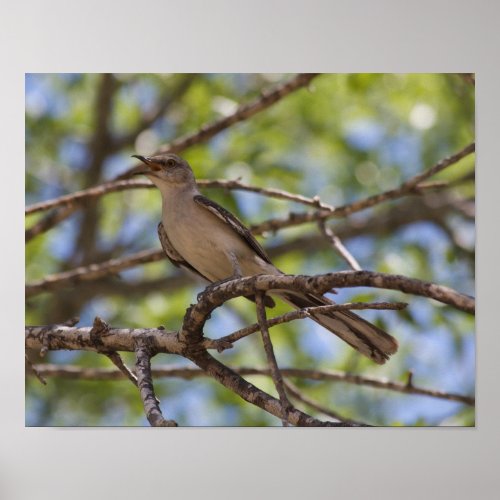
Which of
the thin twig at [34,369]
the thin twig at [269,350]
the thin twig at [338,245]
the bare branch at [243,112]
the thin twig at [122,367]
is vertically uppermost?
the bare branch at [243,112]

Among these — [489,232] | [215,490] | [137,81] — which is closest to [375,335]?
[489,232]

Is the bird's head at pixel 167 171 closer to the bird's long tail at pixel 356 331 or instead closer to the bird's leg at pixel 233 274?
the bird's leg at pixel 233 274

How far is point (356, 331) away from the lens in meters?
3.67

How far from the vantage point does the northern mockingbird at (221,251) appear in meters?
3.67

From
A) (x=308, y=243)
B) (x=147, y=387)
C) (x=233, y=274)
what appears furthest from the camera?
(x=308, y=243)

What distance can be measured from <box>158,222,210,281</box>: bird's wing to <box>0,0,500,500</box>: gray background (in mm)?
685

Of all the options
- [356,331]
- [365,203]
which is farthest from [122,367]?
[365,203]

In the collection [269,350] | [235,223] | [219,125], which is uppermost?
[219,125]

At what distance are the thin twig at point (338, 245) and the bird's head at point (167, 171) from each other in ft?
2.19

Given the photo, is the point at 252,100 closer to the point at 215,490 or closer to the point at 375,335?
the point at 375,335

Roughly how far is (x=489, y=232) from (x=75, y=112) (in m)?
2.06

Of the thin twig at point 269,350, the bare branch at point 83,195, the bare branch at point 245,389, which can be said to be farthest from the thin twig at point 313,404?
the bare branch at point 83,195

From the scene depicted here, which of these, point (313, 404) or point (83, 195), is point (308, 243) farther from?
point (83, 195)
